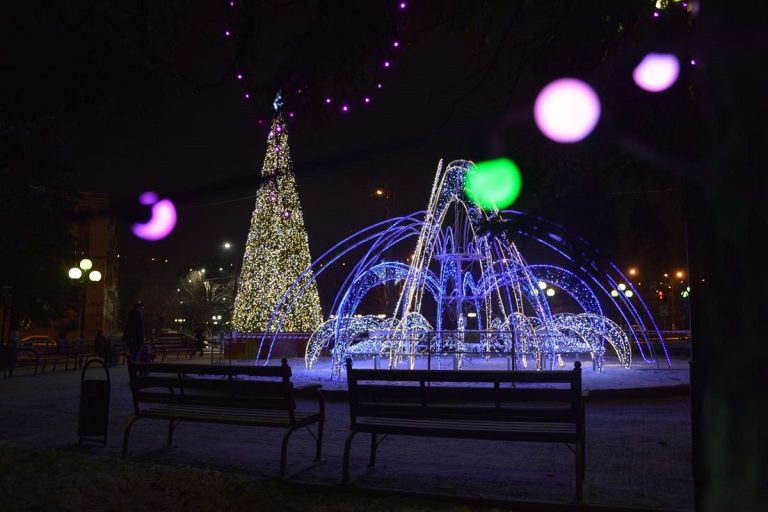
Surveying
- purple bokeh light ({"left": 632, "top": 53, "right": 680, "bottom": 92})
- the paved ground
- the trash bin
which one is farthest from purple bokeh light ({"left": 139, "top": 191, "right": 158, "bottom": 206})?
purple bokeh light ({"left": 632, "top": 53, "right": 680, "bottom": 92})

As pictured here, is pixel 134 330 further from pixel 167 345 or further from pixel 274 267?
Result: pixel 274 267

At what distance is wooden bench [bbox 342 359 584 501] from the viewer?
5.18 meters

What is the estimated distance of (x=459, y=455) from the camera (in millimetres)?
6477

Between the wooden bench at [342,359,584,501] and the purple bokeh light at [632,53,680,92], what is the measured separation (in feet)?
8.18

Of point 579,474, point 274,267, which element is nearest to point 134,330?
point 274,267

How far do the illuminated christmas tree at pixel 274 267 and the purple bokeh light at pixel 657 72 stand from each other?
66.0 feet

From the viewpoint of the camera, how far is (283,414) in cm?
644

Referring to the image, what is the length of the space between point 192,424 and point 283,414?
8.90 ft

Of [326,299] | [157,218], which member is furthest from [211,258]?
[157,218]

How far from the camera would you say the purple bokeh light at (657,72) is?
17.8 ft

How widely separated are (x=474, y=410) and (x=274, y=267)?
20464 millimetres

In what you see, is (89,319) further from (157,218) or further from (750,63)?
(750,63)

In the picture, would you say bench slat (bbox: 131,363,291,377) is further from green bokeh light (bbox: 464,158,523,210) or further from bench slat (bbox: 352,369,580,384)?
green bokeh light (bbox: 464,158,523,210)

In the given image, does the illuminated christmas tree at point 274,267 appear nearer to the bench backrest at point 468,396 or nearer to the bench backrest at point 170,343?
the bench backrest at point 170,343
